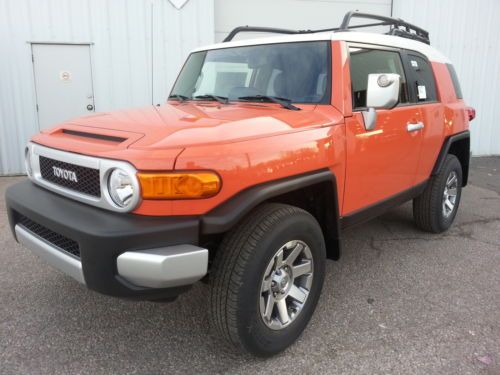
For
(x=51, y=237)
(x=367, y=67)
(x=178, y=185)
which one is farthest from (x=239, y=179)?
(x=367, y=67)

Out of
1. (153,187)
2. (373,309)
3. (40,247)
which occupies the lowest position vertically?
(373,309)

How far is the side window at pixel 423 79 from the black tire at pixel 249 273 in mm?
2176

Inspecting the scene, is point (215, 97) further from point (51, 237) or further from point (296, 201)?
point (51, 237)

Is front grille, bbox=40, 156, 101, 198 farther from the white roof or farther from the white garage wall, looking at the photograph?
the white garage wall

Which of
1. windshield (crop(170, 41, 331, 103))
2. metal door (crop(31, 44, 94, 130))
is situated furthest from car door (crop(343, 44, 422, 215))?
metal door (crop(31, 44, 94, 130))

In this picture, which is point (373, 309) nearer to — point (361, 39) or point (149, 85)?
point (361, 39)

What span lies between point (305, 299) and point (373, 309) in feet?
2.20

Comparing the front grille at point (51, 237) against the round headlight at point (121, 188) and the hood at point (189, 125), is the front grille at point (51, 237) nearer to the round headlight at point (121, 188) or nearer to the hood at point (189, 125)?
the round headlight at point (121, 188)

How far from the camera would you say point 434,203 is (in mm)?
4336

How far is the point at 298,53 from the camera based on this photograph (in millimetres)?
3090

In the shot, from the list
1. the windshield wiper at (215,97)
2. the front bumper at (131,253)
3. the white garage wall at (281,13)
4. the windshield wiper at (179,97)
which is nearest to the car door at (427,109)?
the windshield wiper at (215,97)

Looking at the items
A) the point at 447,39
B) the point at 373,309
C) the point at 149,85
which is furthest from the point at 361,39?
the point at 447,39

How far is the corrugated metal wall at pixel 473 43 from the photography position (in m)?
9.02

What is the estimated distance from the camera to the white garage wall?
313 inches
